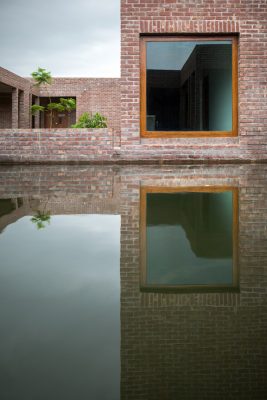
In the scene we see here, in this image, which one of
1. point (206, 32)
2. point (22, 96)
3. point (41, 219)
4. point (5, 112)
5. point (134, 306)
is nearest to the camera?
point (134, 306)

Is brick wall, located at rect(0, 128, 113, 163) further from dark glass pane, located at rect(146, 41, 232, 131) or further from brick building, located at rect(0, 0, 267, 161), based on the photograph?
dark glass pane, located at rect(146, 41, 232, 131)

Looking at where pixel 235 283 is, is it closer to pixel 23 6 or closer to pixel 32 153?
pixel 32 153

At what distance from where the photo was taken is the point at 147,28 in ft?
31.2

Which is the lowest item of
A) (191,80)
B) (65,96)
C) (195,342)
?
(195,342)

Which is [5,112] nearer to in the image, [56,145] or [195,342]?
[56,145]

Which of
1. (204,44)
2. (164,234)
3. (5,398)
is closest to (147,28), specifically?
(204,44)

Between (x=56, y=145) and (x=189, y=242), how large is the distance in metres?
7.72

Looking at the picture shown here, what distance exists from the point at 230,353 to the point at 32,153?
9.11 meters

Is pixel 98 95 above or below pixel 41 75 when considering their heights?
below

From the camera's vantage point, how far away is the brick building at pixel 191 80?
9531mm

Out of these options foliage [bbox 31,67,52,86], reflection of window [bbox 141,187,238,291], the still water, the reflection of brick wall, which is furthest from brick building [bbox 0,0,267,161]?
foliage [bbox 31,67,52,86]

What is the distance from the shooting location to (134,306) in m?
1.50

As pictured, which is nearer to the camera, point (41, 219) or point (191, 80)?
point (41, 219)

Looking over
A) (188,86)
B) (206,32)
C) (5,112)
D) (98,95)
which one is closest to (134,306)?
(206,32)
